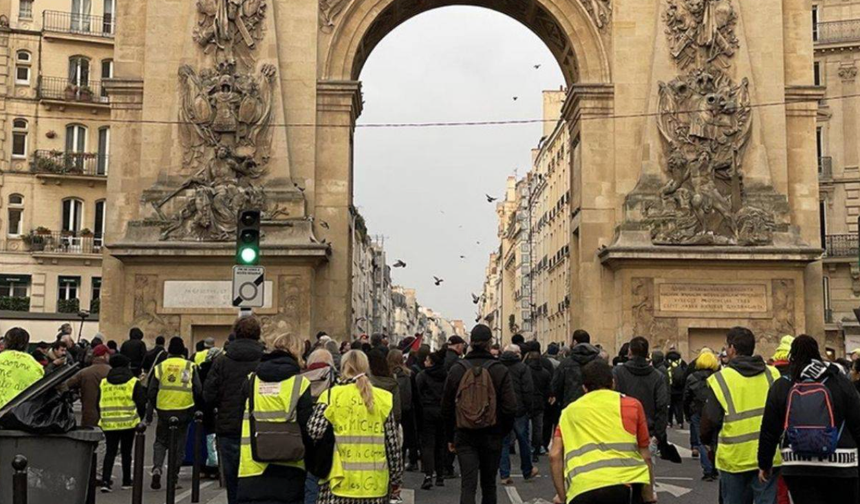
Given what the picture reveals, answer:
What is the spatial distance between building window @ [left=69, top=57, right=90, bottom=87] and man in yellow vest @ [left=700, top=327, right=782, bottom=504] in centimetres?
3739

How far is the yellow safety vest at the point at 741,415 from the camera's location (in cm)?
912

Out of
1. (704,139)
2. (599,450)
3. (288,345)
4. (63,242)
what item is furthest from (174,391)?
(63,242)

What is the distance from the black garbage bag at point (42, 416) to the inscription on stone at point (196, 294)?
16.8 metres

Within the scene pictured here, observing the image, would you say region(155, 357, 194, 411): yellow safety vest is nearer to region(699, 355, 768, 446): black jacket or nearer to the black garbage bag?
the black garbage bag

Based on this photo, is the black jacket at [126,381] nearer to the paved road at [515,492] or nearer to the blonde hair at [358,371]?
the paved road at [515,492]

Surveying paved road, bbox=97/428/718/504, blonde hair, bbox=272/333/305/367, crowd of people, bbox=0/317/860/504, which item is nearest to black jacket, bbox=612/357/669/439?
crowd of people, bbox=0/317/860/504

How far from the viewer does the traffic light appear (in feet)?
52.1

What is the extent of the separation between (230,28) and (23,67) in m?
17.3

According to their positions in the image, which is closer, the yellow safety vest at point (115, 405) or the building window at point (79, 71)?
the yellow safety vest at point (115, 405)

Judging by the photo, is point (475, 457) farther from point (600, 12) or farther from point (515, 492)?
point (600, 12)

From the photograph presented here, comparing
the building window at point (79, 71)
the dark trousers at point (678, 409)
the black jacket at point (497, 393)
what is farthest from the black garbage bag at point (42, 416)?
the building window at point (79, 71)

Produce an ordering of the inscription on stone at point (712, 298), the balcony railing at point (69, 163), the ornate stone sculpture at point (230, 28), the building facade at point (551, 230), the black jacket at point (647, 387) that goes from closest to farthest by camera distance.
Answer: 1. the black jacket at point (647, 387)
2. the inscription on stone at point (712, 298)
3. the ornate stone sculpture at point (230, 28)
4. the balcony railing at point (69, 163)
5. the building facade at point (551, 230)

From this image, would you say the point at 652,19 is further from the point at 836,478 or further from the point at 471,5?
the point at 836,478

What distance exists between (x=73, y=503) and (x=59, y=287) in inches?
1300
